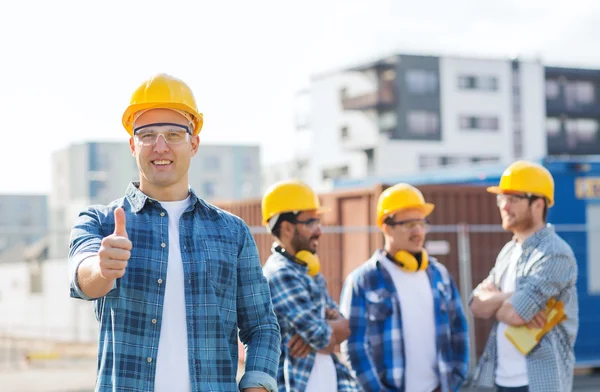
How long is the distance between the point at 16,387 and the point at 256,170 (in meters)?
56.4

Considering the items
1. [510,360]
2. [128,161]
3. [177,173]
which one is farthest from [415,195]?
[128,161]

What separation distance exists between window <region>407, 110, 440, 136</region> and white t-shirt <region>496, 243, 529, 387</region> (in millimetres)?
59724

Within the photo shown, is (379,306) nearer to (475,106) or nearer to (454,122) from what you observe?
(454,122)

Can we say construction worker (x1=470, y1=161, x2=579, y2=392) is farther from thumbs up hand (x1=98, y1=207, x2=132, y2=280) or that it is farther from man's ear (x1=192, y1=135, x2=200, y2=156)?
thumbs up hand (x1=98, y1=207, x2=132, y2=280)

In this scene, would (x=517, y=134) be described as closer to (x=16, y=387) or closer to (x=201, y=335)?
(x=16, y=387)

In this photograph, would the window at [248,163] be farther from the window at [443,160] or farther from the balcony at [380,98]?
the window at [443,160]

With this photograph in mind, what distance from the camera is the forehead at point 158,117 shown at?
10.6 feet

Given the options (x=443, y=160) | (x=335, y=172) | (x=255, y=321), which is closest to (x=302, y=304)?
(x=255, y=321)

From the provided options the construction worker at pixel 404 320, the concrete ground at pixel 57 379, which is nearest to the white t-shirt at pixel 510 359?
the construction worker at pixel 404 320

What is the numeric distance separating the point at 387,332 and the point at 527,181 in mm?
1379

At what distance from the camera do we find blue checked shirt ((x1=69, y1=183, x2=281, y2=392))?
304cm

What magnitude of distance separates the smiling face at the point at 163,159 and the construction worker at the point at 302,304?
2.15 m

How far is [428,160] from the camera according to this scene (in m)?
65.1

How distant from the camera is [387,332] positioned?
557 cm
